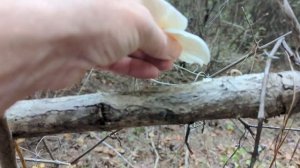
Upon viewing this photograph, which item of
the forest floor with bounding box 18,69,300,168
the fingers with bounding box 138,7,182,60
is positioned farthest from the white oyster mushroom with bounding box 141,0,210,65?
the forest floor with bounding box 18,69,300,168

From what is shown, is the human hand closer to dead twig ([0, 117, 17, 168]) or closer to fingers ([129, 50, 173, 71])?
fingers ([129, 50, 173, 71])

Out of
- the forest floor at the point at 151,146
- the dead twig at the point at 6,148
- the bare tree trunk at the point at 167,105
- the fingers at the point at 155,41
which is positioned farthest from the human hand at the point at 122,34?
the forest floor at the point at 151,146

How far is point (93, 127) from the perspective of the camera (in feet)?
3.51

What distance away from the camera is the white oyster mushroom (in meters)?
0.90

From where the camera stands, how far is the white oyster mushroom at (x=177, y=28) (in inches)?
35.3

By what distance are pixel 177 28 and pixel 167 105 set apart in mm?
186

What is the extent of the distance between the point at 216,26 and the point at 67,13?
14.2 ft

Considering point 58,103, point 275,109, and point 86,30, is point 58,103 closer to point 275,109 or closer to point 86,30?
point 86,30

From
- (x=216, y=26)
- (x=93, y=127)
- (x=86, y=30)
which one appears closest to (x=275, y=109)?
(x=93, y=127)

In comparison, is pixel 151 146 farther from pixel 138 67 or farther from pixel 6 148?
pixel 138 67

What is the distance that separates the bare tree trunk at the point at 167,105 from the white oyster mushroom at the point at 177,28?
0.09 metres

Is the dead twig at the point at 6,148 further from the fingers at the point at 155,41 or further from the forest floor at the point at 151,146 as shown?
the forest floor at the point at 151,146

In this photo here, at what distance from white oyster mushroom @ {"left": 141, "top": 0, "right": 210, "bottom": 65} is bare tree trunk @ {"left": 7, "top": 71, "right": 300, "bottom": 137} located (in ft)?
0.30

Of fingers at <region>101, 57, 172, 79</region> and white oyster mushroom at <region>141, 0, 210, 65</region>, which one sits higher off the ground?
white oyster mushroom at <region>141, 0, 210, 65</region>
